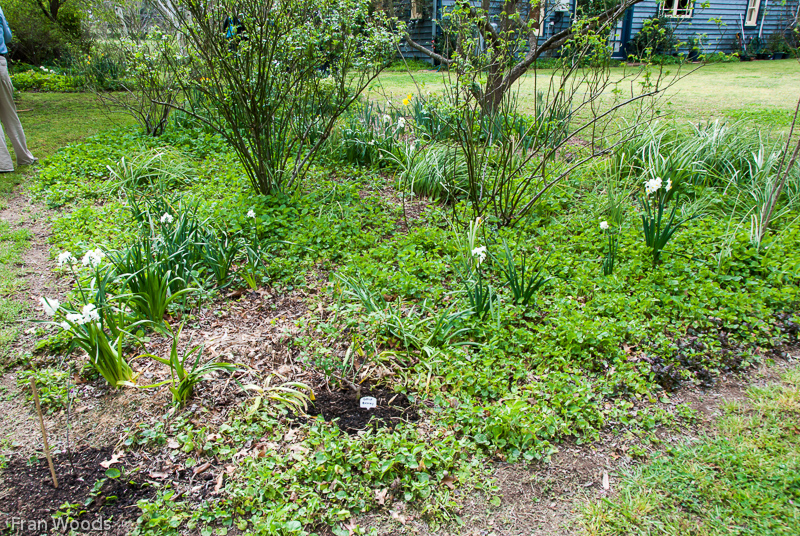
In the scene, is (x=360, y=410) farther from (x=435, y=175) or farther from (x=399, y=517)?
(x=435, y=175)

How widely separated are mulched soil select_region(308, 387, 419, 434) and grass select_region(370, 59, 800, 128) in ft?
11.0

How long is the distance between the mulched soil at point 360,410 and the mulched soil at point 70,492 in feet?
2.78

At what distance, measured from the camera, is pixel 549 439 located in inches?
95.3

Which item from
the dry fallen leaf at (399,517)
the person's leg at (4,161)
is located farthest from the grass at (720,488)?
the person's leg at (4,161)

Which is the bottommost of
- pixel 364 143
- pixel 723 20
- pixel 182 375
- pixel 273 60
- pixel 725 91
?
pixel 182 375

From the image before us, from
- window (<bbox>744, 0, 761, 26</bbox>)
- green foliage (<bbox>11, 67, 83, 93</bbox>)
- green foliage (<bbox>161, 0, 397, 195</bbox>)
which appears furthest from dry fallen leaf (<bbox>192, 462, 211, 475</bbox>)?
window (<bbox>744, 0, 761, 26</bbox>)

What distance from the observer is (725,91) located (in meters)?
10.8

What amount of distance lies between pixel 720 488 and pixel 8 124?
7629 mm

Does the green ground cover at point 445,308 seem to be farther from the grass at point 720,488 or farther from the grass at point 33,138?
the grass at point 33,138

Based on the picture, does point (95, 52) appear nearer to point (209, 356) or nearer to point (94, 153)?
point (94, 153)

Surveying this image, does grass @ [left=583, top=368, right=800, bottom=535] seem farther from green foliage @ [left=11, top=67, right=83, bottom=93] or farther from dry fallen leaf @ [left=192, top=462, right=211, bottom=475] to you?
green foliage @ [left=11, top=67, right=83, bottom=93]

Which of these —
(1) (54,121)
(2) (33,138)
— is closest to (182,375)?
(2) (33,138)

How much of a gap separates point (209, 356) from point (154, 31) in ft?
17.6

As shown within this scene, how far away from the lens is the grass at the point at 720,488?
1.96 meters
